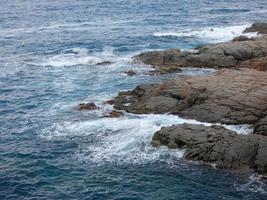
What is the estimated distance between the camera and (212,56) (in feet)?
228

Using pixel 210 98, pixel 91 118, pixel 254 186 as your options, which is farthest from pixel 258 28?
pixel 254 186

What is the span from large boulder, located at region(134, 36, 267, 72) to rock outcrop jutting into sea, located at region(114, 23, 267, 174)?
0.14 m

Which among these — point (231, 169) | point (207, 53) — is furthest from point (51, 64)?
point (231, 169)

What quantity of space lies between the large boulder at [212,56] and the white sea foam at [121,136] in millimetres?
19234

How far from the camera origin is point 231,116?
4791 cm

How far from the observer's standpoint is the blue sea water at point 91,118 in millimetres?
38188

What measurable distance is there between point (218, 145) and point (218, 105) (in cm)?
861

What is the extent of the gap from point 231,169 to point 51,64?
4385 centimetres

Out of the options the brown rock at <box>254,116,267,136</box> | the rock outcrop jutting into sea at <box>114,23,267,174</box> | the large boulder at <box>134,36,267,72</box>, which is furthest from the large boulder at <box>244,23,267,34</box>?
the brown rock at <box>254,116,267,136</box>

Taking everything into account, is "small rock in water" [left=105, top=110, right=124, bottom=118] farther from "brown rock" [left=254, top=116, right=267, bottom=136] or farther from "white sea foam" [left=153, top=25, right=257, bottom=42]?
"white sea foam" [left=153, top=25, right=257, bottom=42]

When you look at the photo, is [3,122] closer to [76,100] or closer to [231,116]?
[76,100]

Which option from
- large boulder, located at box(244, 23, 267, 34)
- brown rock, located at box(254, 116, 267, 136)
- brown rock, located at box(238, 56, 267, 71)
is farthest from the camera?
large boulder, located at box(244, 23, 267, 34)

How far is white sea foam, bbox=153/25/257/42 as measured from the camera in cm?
9151

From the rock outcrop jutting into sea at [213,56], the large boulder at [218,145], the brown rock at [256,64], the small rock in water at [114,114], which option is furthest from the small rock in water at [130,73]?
the large boulder at [218,145]
